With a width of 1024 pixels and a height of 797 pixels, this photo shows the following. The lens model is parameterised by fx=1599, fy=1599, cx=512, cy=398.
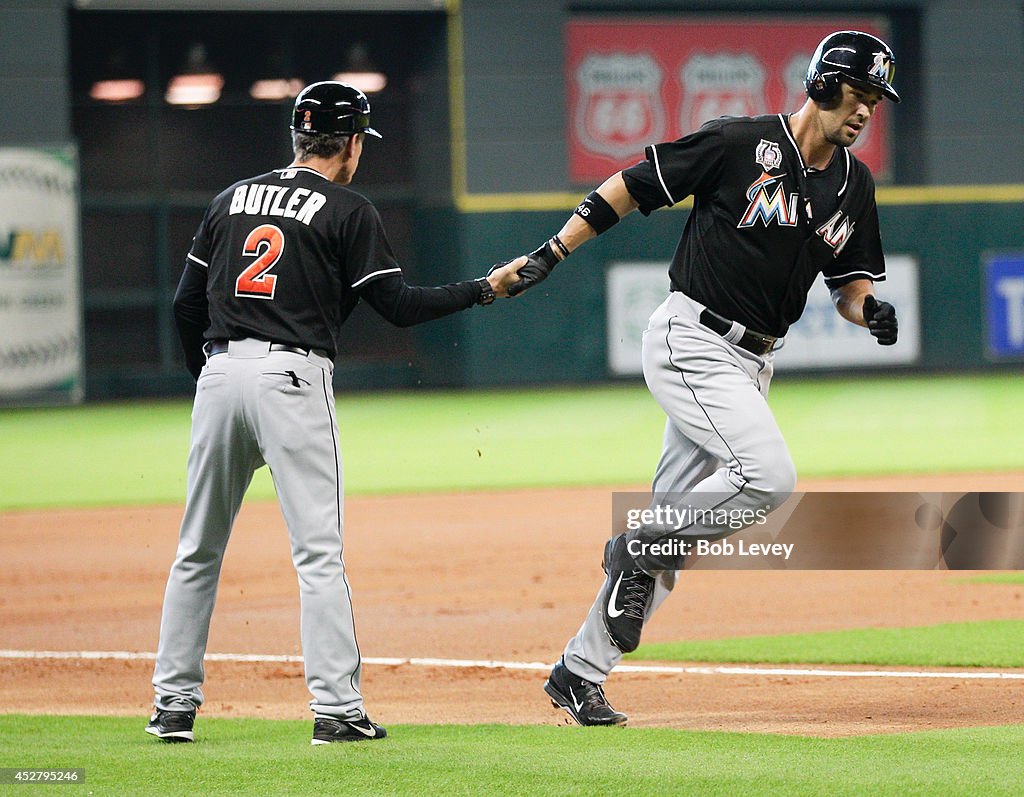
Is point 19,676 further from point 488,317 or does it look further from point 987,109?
point 987,109

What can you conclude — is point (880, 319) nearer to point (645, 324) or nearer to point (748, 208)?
point (748, 208)

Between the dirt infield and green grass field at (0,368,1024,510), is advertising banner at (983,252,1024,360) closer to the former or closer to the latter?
green grass field at (0,368,1024,510)

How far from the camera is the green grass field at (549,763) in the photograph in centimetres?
417

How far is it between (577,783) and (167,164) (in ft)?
71.7

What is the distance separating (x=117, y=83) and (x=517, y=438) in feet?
35.8

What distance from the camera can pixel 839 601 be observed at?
8492 millimetres

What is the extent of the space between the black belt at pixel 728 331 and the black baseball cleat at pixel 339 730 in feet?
5.59

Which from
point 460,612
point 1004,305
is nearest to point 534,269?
point 460,612

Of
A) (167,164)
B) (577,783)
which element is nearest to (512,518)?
(577,783)


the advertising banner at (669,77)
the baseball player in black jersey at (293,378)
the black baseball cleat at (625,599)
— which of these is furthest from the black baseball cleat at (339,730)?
the advertising banner at (669,77)

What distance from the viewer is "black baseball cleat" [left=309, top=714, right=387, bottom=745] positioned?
491cm

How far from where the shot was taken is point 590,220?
17.7 ft

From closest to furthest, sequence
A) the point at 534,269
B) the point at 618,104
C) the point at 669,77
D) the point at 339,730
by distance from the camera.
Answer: the point at 339,730 → the point at 534,269 → the point at 618,104 → the point at 669,77

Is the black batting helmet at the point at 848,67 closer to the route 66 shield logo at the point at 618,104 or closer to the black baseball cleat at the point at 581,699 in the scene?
the black baseball cleat at the point at 581,699
